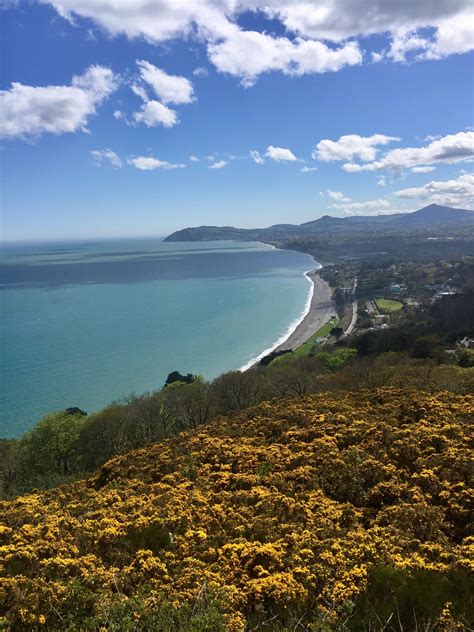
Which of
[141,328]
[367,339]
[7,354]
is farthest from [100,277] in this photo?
[367,339]

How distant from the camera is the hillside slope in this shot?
21.3 ft

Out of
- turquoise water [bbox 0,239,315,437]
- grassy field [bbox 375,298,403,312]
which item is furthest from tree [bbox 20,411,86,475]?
grassy field [bbox 375,298,403,312]

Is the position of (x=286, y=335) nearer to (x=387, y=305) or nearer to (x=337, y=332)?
(x=337, y=332)

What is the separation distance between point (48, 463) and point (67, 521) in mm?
19363

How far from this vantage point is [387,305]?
96.6 m

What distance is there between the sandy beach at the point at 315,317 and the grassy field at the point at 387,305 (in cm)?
1021

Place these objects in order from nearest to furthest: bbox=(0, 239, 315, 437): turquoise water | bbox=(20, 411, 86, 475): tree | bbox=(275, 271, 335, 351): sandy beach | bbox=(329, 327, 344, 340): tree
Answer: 1. bbox=(20, 411, 86, 475): tree
2. bbox=(0, 239, 315, 437): turquoise water
3. bbox=(275, 271, 335, 351): sandy beach
4. bbox=(329, 327, 344, 340): tree

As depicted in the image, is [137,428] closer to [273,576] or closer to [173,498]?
[173,498]

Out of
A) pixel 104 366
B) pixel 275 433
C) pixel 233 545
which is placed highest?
pixel 233 545

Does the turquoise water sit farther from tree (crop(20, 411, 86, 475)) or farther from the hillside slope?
the hillside slope

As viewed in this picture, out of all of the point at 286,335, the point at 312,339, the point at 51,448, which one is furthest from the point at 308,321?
the point at 51,448

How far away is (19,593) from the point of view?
6.79m

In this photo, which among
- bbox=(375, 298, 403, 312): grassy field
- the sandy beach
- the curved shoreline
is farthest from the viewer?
bbox=(375, 298, 403, 312): grassy field

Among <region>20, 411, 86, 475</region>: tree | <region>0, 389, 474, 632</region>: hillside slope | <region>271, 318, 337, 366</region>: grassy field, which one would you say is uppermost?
<region>0, 389, 474, 632</region>: hillside slope
